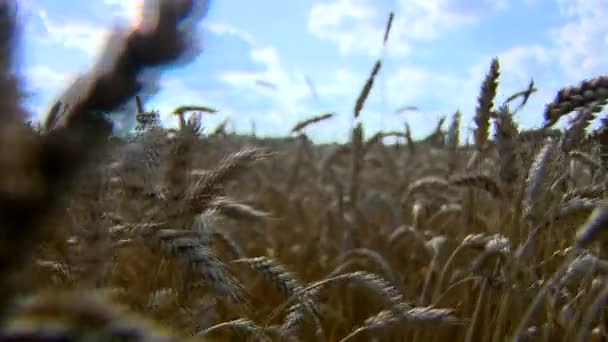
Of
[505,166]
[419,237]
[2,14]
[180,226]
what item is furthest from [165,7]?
[419,237]

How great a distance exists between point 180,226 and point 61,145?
46.7 inches

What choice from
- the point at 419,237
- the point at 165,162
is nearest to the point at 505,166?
the point at 165,162

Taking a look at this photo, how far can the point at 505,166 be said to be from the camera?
7.50 feet

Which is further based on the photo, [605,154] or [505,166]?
[505,166]

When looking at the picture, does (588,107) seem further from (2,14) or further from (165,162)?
(2,14)

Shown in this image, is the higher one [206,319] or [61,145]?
[61,145]

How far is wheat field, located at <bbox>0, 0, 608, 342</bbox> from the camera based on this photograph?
15.8 inches

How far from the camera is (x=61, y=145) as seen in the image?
0.39 m

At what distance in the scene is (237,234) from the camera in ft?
14.5

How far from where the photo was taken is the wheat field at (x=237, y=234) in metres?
0.40

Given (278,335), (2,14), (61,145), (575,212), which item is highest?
(2,14)

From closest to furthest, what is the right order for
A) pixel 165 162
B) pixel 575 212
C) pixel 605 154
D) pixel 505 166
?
1. pixel 165 162
2. pixel 575 212
3. pixel 605 154
4. pixel 505 166

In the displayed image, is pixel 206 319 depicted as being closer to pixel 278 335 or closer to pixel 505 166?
pixel 278 335

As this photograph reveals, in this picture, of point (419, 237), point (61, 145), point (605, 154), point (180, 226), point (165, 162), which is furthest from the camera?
point (419, 237)
